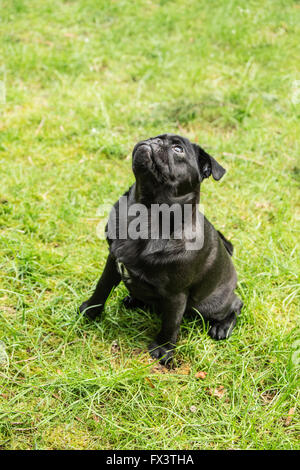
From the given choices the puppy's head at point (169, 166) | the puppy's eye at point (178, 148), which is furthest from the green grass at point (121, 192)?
the puppy's eye at point (178, 148)

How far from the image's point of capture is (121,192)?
4.42 meters

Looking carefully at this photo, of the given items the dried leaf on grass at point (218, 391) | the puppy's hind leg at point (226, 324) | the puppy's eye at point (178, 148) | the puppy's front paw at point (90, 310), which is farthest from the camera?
the puppy's hind leg at point (226, 324)

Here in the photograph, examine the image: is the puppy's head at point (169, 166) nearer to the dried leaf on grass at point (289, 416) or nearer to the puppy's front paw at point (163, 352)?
the puppy's front paw at point (163, 352)

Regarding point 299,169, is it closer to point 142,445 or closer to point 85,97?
point 85,97

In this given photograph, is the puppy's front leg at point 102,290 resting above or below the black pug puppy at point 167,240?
below

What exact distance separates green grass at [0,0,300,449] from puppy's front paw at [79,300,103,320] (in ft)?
0.22

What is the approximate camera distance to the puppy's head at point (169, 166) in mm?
2475

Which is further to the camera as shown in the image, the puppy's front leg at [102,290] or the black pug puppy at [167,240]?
the puppy's front leg at [102,290]

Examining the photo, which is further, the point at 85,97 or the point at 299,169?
the point at 85,97

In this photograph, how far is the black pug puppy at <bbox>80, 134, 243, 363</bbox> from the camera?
252cm

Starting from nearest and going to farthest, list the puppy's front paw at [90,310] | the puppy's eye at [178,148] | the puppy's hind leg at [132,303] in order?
1. the puppy's eye at [178,148]
2. the puppy's front paw at [90,310]
3. the puppy's hind leg at [132,303]
